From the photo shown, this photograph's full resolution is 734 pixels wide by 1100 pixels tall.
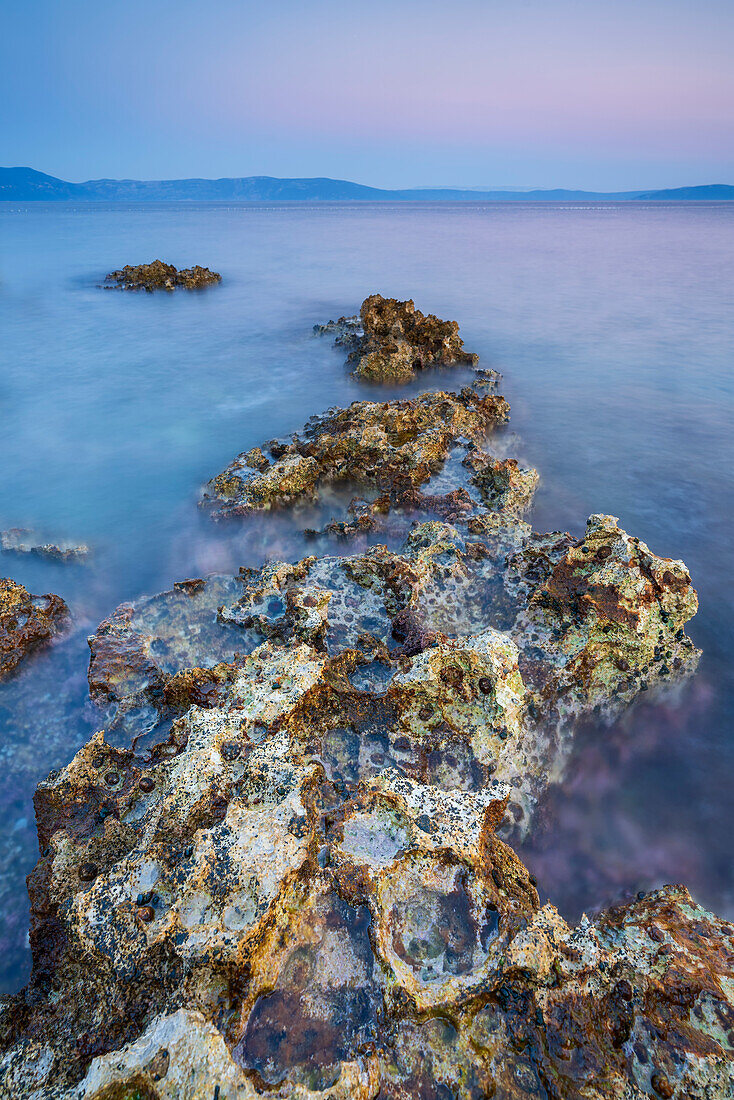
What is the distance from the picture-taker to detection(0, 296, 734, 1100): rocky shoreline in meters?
1.87

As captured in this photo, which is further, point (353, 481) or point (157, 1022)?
point (353, 481)

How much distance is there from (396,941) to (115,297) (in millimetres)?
22595

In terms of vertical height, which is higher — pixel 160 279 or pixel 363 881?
pixel 160 279

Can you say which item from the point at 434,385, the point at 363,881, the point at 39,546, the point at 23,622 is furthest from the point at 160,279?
the point at 363,881

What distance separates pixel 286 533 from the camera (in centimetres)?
593

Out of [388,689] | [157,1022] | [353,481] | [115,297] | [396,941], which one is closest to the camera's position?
[157,1022]

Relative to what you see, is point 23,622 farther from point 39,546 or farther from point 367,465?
point 367,465

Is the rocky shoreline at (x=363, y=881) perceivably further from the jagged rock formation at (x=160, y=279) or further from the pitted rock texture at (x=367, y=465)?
the jagged rock formation at (x=160, y=279)

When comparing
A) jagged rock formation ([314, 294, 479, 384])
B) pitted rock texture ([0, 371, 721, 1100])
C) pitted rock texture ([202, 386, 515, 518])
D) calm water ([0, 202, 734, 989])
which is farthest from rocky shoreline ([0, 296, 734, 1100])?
jagged rock formation ([314, 294, 479, 384])

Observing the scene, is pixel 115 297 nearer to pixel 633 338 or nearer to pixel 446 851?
pixel 633 338

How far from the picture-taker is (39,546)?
5992 millimetres

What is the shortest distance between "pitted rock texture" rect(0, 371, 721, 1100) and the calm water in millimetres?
484

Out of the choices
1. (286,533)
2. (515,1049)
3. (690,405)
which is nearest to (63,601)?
(286,533)

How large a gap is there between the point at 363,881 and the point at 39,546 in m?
5.37
